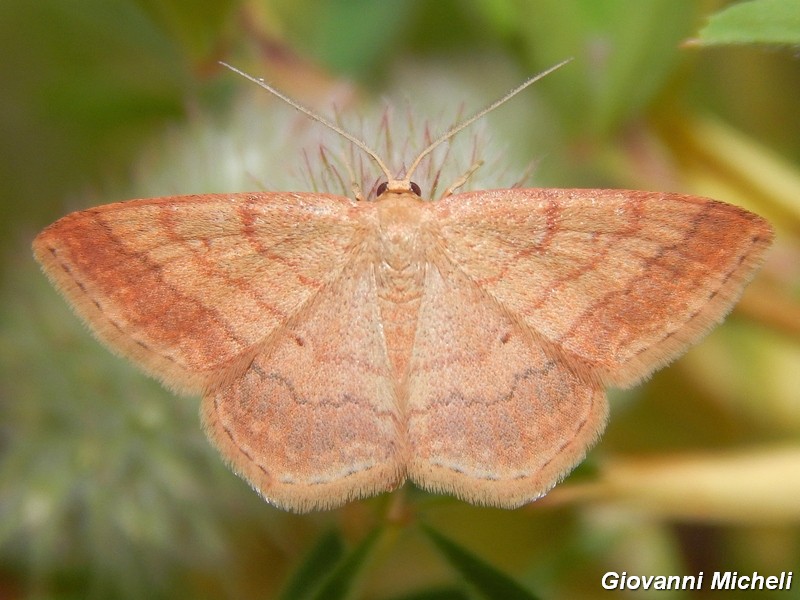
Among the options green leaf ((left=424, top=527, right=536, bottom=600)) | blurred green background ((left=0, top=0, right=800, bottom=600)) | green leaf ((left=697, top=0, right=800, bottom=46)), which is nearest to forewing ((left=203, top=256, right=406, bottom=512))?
green leaf ((left=424, top=527, right=536, bottom=600))

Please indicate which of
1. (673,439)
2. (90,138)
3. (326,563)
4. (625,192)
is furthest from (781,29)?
(90,138)

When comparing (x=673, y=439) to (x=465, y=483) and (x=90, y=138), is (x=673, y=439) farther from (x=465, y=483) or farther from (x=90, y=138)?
(x=90, y=138)

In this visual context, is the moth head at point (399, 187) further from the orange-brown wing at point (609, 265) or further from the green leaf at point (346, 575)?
the green leaf at point (346, 575)

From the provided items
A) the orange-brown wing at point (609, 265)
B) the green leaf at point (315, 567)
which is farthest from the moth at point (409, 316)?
the green leaf at point (315, 567)

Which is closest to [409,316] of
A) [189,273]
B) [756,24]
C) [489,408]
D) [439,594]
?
[489,408]

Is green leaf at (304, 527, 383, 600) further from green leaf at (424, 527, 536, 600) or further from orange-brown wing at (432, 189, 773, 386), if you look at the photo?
orange-brown wing at (432, 189, 773, 386)

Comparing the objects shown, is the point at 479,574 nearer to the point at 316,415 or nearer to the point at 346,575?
the point at 346,575
